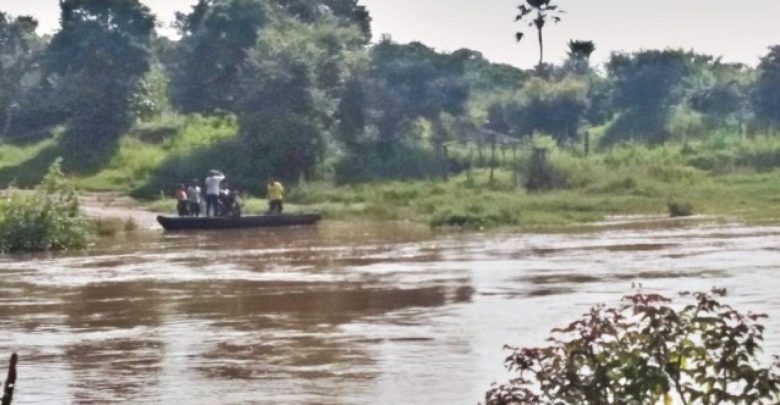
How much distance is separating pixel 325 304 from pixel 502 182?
28116 millimetres

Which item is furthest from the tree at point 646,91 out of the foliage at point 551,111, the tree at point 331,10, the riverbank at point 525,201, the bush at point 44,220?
the bush at point 44,220

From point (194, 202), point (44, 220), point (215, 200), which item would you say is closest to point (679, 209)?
point (215, 200)

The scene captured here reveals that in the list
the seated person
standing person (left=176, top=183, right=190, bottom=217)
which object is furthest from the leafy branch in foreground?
standing person (left=176, top=183, right=190, bottom=217)

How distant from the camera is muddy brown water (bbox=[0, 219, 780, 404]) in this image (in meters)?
15.6

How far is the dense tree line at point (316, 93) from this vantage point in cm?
5394

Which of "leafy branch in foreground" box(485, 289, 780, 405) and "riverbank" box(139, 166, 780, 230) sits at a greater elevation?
"riverbank" box(139, 166, 780, 230)

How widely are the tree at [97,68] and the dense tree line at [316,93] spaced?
52 mm

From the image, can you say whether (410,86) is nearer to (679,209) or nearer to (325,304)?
(679,209)

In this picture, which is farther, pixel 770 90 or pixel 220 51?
pixel 770 90

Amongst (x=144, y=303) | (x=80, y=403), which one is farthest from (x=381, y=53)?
(x=80, y=403)

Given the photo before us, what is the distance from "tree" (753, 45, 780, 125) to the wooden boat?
33609mm

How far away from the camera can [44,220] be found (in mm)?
35688

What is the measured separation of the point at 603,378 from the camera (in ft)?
25.5

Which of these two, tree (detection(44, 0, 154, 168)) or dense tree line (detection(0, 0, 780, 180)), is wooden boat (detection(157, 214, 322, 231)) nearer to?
dense tree line (detection(0, 0, 780, 180))
